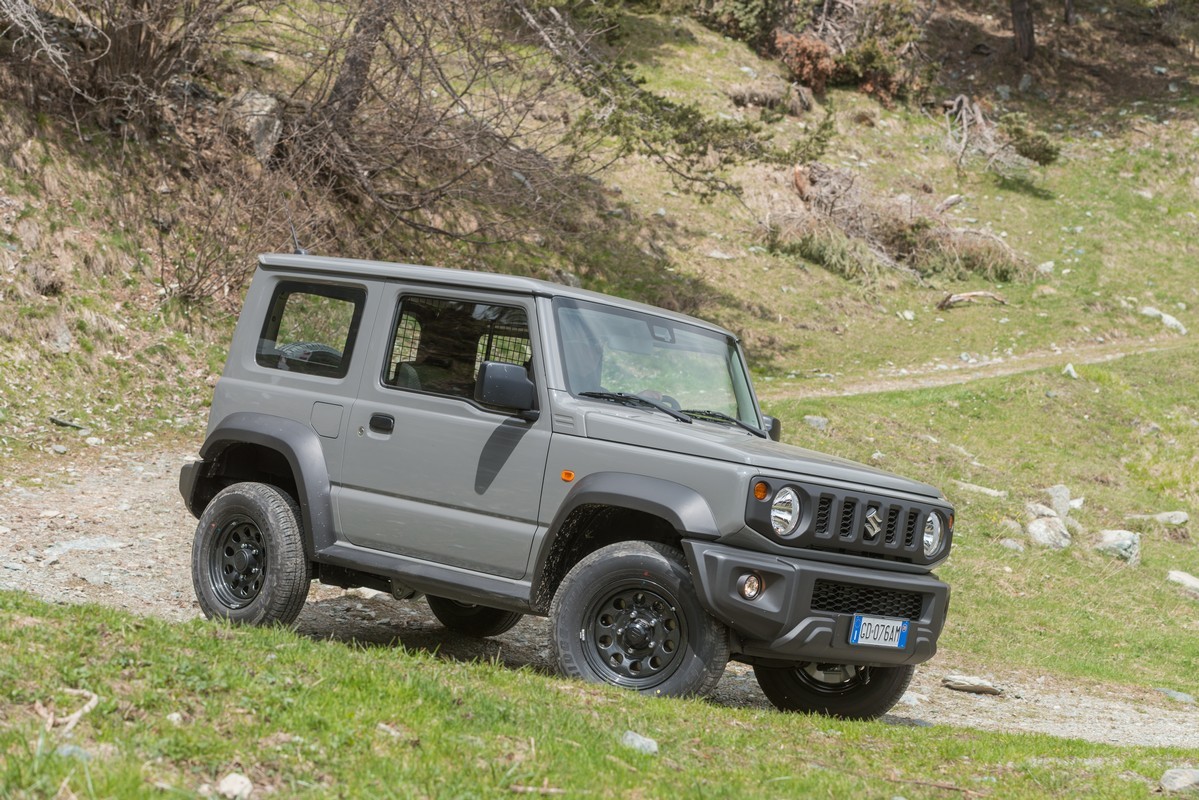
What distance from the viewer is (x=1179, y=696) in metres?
8.78

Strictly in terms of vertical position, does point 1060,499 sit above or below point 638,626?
above

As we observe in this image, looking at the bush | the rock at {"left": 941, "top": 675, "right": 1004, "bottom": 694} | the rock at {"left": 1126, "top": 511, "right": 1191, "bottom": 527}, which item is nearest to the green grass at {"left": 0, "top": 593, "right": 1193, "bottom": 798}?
the rock at {"left": 941, "top": 675, "right": 1004, "bottom": 694}

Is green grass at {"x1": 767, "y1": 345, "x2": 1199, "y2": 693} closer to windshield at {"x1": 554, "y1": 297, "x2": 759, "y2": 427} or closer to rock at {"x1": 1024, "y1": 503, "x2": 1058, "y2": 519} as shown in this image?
rock at {"x1": 1024, "y1": 503, "x2": 1058, "y2": 519}

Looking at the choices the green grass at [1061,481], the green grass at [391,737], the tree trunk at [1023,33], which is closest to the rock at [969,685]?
the green grass at [1061,481]

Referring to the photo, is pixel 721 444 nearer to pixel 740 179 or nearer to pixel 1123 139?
pixel 740 179

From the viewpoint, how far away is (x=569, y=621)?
18.1 ft

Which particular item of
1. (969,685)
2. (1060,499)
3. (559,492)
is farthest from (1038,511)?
(559,492)

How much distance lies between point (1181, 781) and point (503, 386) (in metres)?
3.37

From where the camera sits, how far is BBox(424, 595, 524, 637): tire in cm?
769

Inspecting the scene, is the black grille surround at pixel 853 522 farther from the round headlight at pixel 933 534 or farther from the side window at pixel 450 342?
the side window at pixel 450 342

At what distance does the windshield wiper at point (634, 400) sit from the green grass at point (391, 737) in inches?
56.1

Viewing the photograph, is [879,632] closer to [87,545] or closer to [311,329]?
[311,329]

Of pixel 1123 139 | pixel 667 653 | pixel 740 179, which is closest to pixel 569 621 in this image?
pixel 667 653

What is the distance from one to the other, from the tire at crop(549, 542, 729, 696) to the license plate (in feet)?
2.08
